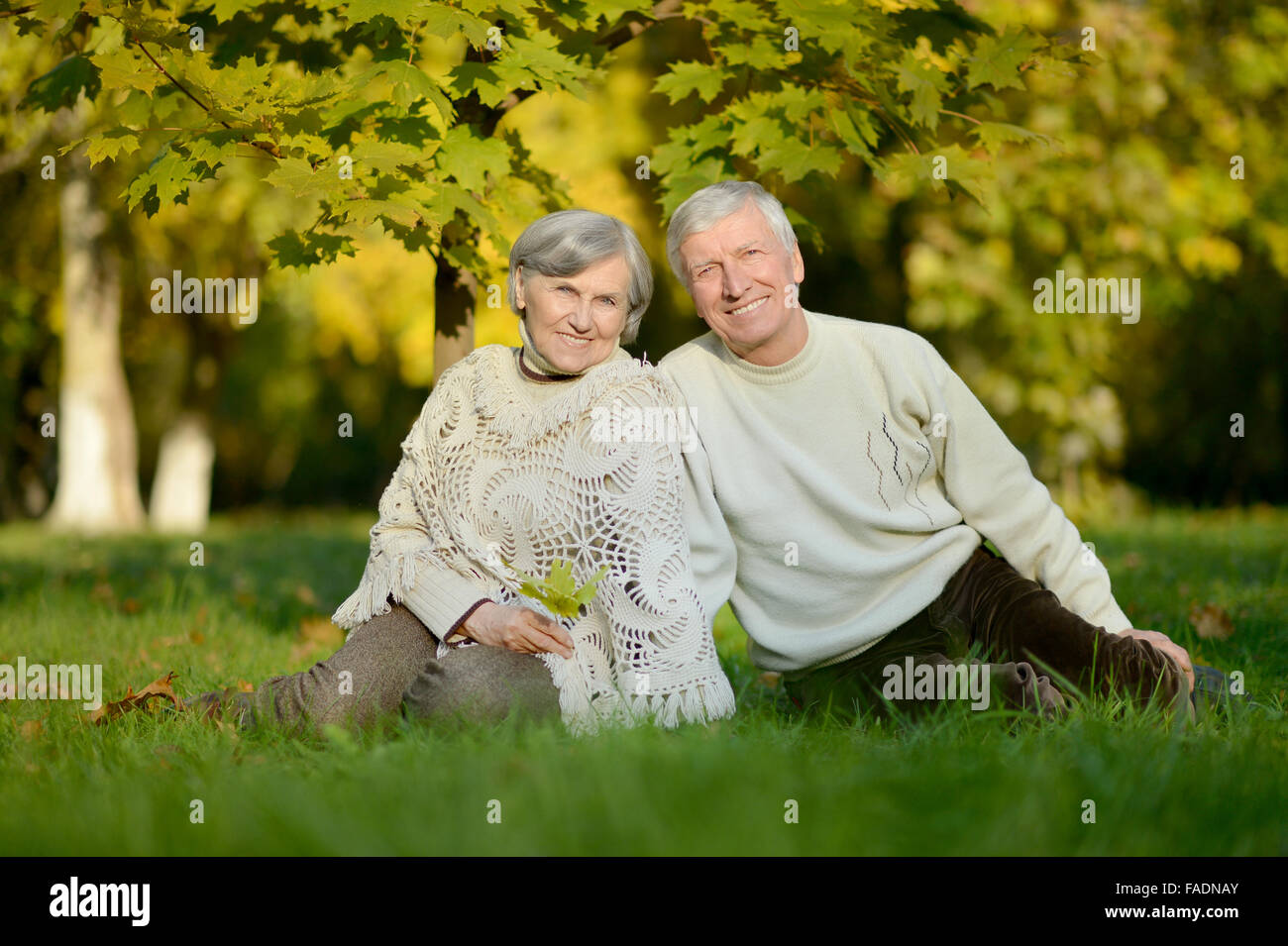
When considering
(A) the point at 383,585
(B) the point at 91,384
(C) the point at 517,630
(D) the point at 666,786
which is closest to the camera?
(D) the point at 666,786

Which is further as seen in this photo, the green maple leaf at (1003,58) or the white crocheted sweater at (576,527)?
the green maple leaf at (1003,58)

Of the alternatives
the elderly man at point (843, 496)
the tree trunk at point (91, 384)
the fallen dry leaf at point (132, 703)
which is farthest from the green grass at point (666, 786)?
the tree trunk at point (91, 384)

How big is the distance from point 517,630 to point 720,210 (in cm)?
121

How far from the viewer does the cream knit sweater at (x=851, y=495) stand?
3199 millimetres

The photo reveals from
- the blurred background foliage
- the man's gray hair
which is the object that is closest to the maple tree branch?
the man's gray hair

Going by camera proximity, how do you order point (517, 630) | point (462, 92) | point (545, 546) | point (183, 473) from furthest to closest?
point (183, 473) < point (462, 92) < point (545, 546) < point (517, 630)

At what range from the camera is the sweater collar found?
3242 mm

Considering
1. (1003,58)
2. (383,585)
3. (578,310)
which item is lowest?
(383,585)

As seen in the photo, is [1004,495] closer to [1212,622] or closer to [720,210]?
[720,210]

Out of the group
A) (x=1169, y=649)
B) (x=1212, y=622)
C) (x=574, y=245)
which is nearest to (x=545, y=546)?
(x=574, y=245)

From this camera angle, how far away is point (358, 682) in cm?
307

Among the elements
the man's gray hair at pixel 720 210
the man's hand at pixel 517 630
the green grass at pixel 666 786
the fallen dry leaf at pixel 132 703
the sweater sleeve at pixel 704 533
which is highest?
the man's gray hair at pixel 720 210

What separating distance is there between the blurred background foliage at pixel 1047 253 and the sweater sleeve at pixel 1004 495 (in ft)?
16.6

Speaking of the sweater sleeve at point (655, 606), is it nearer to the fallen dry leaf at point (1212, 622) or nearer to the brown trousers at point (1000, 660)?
the brown trousers at point (1000, 660)
